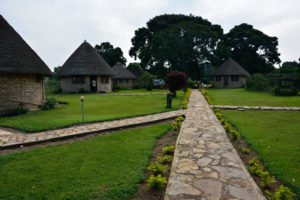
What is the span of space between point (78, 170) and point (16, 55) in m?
11.1

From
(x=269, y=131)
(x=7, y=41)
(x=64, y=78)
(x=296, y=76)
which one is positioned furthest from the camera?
(x=64, y=78)

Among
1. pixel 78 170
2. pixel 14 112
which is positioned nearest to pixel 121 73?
pixel 14 112

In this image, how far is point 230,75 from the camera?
119 feet

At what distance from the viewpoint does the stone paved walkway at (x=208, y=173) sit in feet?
10.0

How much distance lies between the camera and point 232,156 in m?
4.55

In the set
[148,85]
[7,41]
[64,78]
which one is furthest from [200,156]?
[148,85]

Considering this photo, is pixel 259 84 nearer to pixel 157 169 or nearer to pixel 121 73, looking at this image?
pixel 121 73

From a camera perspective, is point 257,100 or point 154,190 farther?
point 257,100

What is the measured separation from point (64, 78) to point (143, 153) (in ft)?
82.8

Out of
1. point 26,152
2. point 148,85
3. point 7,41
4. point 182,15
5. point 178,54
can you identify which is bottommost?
point 26,152

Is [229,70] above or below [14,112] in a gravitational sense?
above

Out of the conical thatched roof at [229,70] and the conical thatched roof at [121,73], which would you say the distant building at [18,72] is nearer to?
the conical thatched roof at [121,73]

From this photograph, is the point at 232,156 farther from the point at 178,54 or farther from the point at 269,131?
the point at 178,54

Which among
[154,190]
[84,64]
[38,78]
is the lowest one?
[154,190]
